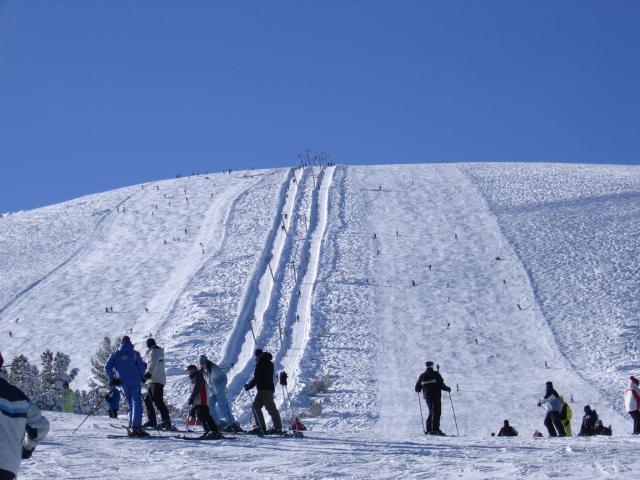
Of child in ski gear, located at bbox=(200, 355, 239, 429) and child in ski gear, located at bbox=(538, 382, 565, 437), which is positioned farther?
child in ski gear, located at bbox=(538, 382, 565, 437)

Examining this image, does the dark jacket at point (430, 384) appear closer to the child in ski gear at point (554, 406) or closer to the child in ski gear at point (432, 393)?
the child in ski gear at point (432, 393)

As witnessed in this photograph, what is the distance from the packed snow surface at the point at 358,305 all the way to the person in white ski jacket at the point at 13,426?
4168 mm

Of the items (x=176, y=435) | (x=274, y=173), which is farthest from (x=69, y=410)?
(x=274, y=173)

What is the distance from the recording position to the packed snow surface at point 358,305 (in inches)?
468

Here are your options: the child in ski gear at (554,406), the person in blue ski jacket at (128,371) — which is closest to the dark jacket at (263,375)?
the person in blue ski jacket at (128,371)

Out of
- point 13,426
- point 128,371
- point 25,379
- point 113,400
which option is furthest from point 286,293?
point 13,426

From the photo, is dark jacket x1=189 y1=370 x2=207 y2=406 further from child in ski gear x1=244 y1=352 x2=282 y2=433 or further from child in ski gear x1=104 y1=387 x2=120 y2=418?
child in ski gear x1=104 y1=387 x2=120 y2=418

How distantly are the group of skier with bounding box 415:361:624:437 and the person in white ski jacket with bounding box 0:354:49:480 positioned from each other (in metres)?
10.6

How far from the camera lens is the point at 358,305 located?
108 feet

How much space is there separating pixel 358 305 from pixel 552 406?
1627 centimetres

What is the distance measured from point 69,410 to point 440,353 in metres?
11.1

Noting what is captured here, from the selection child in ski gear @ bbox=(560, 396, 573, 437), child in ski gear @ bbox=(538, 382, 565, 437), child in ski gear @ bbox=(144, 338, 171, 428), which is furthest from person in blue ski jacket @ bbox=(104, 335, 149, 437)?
child in ski gear @ bbox=(560, 396, 573, 437)

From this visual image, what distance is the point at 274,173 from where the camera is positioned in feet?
201

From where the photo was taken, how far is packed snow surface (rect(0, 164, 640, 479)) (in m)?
11.9
